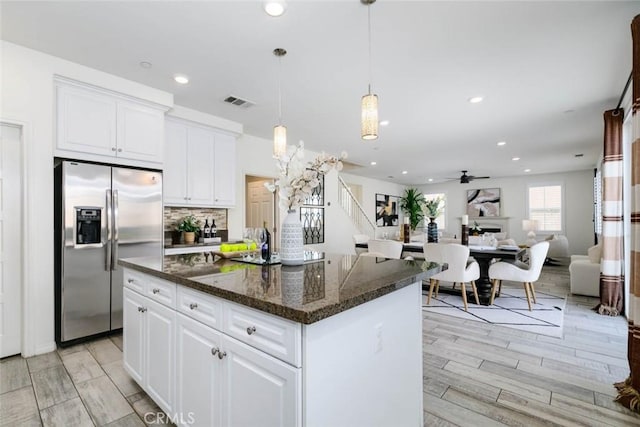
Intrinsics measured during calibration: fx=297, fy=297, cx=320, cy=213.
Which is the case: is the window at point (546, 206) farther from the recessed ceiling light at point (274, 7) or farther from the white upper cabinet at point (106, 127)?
the white upper cabinet at point (106, 127)

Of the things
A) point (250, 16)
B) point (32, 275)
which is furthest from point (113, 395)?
point (250, 16)

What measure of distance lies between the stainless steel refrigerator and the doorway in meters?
2.58

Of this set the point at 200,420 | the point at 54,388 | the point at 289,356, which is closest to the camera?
the point at 289,356

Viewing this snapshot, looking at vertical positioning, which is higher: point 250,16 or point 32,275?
point 250,16

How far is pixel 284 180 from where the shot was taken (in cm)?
175

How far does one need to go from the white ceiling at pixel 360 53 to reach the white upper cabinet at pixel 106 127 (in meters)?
0.30

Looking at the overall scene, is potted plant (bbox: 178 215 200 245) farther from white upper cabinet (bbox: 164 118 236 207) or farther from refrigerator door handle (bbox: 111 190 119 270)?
refrigerator door handle (bbox: 111 190 119 270)

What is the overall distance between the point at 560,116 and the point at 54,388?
6.28 meters

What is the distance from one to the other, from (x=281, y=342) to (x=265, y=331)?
93mm

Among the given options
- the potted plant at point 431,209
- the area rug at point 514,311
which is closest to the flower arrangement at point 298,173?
the area rug at point 514,311

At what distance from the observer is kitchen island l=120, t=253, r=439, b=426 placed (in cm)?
104

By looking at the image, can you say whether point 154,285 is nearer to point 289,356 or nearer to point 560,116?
point 289,356

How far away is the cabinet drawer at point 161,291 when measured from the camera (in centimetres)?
166

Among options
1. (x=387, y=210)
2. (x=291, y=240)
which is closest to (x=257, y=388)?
(x=291, y=240)
